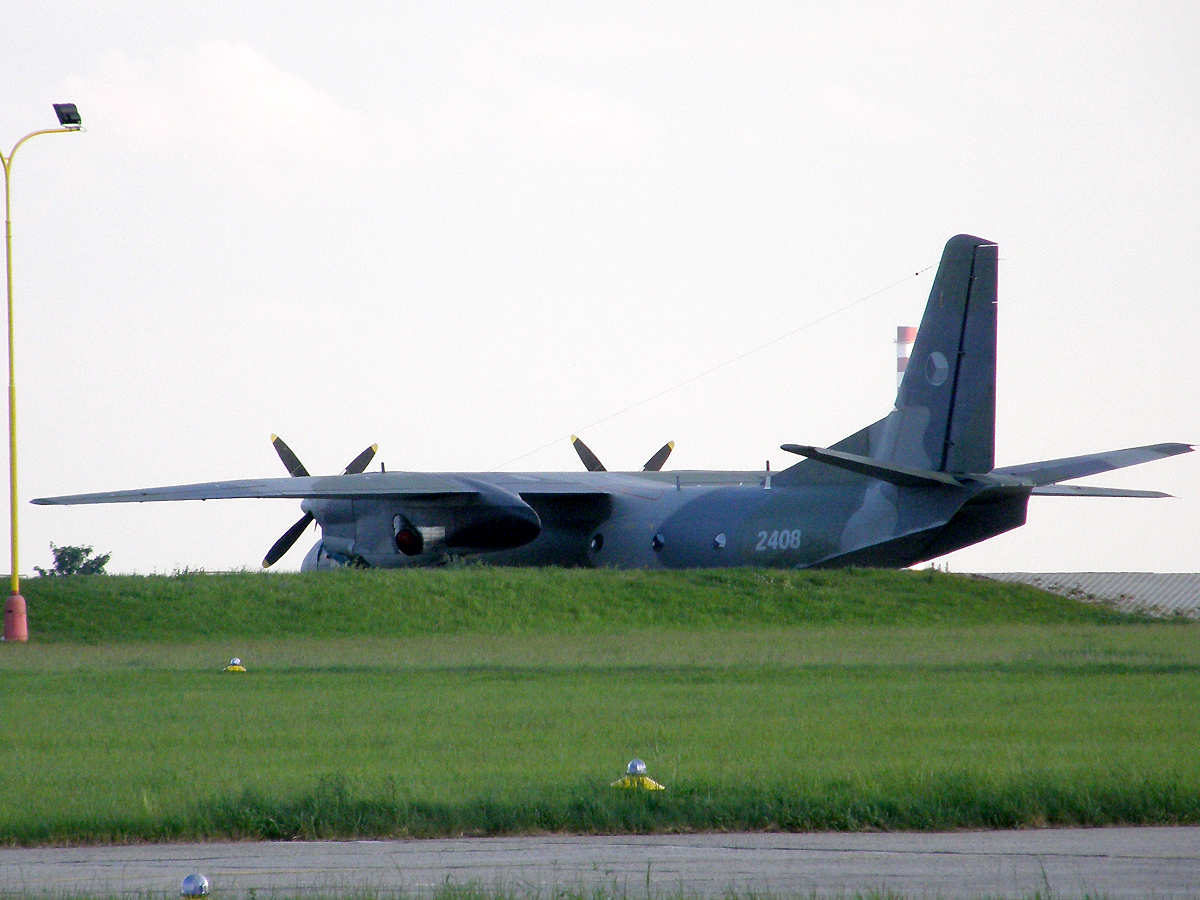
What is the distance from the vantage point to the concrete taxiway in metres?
8.27

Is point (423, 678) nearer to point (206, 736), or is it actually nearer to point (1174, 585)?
point (206, 736)

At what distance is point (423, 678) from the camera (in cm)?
2027

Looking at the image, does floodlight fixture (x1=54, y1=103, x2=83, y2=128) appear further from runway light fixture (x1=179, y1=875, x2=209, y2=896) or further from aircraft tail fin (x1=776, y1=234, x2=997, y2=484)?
runway light fixture (x1=179, y1=875, x2=209, y2=896)

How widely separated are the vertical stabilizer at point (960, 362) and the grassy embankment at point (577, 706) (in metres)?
3.39

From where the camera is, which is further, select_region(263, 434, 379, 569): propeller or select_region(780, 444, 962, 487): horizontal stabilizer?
select_region(263, 434, 379, 569): propeller

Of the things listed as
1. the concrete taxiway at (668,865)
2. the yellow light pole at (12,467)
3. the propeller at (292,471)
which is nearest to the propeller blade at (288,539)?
the propeller at (292,471)

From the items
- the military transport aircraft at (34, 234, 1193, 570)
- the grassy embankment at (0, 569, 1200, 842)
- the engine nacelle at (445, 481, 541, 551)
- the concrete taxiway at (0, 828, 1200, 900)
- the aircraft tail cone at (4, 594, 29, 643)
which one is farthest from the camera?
the engine nacelle at (445, 481, 541, 551)

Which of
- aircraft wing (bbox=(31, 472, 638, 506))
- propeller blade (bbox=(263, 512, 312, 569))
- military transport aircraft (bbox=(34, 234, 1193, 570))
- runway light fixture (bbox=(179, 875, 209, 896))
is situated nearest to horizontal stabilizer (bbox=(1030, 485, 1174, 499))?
military transport aircraft (bbox=(34, 234, 1193, 570))

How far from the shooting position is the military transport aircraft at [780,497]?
97.1 feet

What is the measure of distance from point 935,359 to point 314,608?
1321 cm

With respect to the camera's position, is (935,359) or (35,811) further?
(935,359)

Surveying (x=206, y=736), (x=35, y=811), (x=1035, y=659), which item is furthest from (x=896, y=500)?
(x=35, y=811)

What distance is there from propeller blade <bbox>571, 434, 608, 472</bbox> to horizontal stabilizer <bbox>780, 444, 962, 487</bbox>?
13874 millimetres

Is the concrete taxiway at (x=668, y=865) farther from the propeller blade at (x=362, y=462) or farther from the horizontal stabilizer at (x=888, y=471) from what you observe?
the propeller blade at (x=362, y=462)
